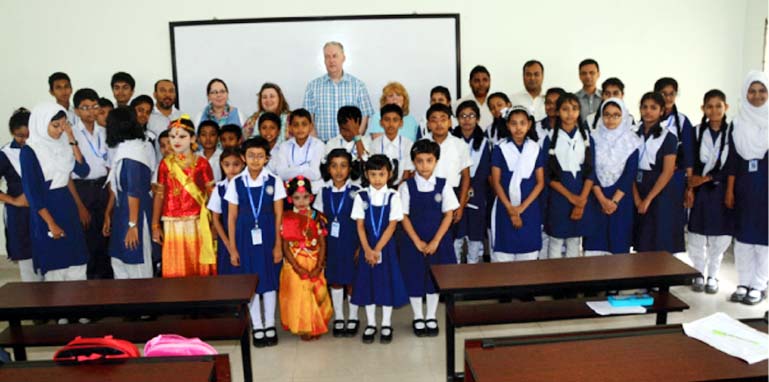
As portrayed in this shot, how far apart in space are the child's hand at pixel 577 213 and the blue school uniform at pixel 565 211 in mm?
24

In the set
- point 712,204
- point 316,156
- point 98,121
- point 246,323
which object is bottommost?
point 246,323

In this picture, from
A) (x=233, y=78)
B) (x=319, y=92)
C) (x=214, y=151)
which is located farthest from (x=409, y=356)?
(x=233, y=78)

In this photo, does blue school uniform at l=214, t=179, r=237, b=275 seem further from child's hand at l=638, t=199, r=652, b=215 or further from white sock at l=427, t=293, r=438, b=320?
child's hand at l=638, t=199, r=652, b=215

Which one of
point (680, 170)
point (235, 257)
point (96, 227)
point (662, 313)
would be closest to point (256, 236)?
point (235, 257)

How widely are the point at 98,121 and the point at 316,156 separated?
6.18 feet

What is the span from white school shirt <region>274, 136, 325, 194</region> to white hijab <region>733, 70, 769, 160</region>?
2879 millimetres

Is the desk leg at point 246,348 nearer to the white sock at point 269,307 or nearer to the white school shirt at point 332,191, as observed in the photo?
the white sock at point 269,307

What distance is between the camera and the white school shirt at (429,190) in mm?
3541

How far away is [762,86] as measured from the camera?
3.85m

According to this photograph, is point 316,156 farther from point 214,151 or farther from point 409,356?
point 409,356

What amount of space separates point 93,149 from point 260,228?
166cm

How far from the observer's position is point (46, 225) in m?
3.75

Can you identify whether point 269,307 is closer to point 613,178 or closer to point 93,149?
point 93,149

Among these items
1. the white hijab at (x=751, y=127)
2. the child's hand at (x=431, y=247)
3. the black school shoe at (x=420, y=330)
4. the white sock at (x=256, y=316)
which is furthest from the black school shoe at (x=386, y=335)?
the white hijab at (x=751, y=127)
